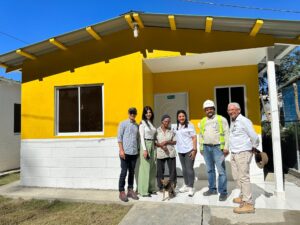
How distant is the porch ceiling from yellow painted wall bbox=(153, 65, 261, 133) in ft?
0.64

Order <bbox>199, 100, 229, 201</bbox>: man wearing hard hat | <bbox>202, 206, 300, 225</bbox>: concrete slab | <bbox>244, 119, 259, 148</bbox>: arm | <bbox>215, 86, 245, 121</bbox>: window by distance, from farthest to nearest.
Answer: <bbox>215, 86, 245, 121</bbox>: window < <bbox>199, 100, 229, 201</bbox>: man wearing hard hat < <bbox>244, 119, 259, 148</bbox>: arm < <bbox>202, 206, 300, 225</bbox>: concrete slab

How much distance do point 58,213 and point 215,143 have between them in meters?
3.22

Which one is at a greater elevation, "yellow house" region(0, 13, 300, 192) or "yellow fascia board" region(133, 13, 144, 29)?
"yellow fascia board" region(133, 13, 144, 29)

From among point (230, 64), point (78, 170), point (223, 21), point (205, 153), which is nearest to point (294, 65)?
point (230, 64)

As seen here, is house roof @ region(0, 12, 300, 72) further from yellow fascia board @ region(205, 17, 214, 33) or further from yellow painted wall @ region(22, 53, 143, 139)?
yellow painted wall @ region(22, 53, 143, 139)

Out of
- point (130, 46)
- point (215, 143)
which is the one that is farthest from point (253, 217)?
point (130, 46)

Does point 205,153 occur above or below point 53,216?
above

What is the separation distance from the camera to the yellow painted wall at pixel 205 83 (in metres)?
7.47

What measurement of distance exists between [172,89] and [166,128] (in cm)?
243

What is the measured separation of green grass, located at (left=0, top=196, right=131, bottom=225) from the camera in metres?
4.63

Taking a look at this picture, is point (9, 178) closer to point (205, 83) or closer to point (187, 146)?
point (187, 146)

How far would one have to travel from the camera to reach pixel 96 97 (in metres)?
6.93

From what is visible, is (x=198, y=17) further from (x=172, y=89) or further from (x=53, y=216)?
(x=53, y=216)

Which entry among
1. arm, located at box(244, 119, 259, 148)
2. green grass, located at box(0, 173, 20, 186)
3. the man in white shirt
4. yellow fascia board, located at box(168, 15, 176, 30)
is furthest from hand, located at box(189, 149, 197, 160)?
green grass, located at box(0, 173, 20, 186)
